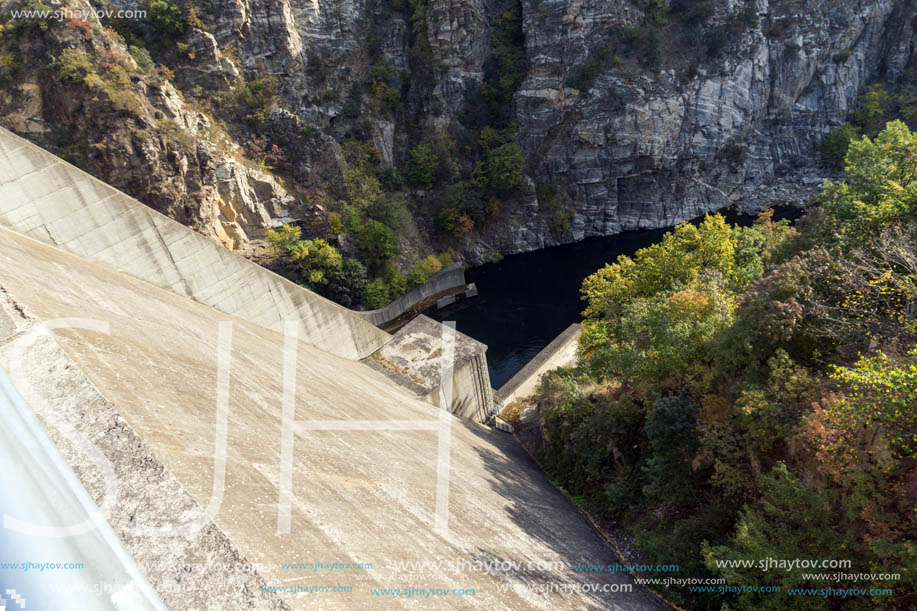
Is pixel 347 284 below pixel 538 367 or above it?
above

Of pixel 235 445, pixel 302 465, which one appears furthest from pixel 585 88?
pixel 235 445

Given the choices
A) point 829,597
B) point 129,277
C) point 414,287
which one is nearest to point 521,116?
point 414,287

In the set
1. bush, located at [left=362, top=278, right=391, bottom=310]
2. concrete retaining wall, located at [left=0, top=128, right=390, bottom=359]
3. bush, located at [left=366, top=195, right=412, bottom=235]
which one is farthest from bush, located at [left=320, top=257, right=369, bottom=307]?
concrete retaining wall, located at [left=0, top=128, right=390, bottom=359]

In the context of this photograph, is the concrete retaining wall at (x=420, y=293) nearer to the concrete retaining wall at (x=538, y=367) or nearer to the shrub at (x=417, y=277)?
the shrub at (x=417, y=277)

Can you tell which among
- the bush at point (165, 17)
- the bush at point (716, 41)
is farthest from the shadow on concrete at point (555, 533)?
the bush at point (716, 41)

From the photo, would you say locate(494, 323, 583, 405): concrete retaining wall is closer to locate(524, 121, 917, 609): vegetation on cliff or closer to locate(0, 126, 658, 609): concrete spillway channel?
locate(524, 121, 917, 609): vegetation on cliff

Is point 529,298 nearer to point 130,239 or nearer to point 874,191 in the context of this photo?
point 874,191
